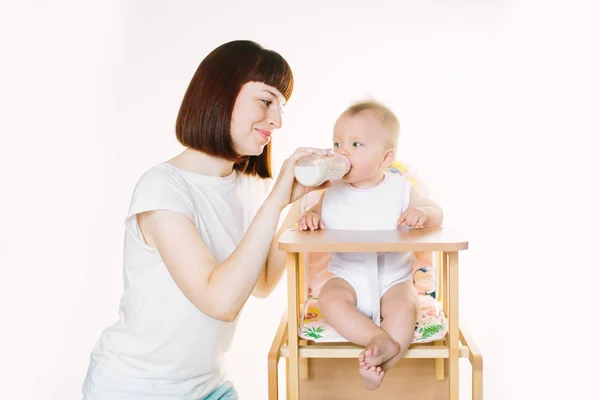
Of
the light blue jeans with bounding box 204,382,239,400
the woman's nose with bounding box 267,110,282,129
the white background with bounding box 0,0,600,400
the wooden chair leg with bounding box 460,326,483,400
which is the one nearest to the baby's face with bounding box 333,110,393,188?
the woman's nose with bounding box 267,110,282,129

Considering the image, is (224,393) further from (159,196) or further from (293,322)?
(159,196)

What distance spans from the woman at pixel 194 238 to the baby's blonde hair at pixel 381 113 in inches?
6.8

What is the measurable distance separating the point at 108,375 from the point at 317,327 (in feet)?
1.57

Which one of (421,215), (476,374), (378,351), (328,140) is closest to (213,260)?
(378,351)

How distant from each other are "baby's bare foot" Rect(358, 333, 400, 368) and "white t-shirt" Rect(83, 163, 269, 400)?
1.26ft

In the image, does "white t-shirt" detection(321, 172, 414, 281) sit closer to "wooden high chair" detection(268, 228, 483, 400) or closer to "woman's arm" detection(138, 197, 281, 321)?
"wooden high chair" detection(268, 228, 483, 400)

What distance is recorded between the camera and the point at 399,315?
1.44m

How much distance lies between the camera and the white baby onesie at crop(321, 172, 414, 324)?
156cm

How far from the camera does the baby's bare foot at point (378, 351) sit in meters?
1.33

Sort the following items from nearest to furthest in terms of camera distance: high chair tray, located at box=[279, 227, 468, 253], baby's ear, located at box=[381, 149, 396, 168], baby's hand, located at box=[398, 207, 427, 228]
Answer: high chair tray, located at box=[279, 227, 468, 253]
baby's hand, located at box=[398, 207, 427, 228]
baby's ear, located at box=[381, 149, 396, 168]

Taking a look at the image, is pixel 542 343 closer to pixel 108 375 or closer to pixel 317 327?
pixel 317 327

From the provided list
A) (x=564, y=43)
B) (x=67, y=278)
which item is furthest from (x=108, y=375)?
(x=564, y=43)

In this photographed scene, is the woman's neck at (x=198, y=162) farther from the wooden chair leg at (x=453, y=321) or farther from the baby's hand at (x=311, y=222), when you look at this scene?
the wooden chair leg at (x=453, y=321)

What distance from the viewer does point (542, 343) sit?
7.87 feet
